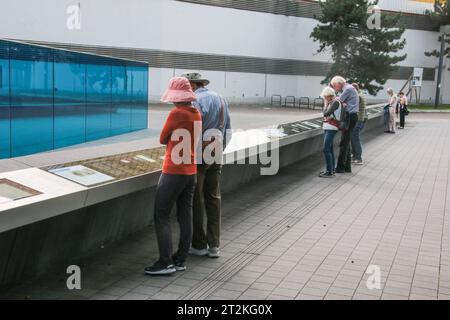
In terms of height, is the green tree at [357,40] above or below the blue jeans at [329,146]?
above

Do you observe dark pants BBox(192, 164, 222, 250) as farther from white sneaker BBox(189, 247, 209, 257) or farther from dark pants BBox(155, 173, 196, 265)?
dark pants BBox(155, 173, 196, 265)

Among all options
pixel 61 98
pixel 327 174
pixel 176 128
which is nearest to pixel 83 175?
pixel 176 128

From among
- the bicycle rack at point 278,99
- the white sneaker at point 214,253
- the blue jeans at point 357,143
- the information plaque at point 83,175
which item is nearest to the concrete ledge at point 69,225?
the information plaque at point 83,175

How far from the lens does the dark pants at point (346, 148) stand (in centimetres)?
1183

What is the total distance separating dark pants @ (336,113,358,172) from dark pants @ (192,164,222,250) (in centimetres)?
603

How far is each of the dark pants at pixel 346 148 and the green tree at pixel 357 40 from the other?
28686 millimetres

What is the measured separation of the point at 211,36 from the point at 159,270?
3252cm

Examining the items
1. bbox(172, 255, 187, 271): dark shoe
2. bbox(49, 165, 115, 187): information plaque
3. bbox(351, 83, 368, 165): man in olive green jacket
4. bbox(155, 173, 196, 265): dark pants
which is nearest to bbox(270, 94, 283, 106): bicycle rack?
bbox(351, 83, 368, 165): man in olive green jacket

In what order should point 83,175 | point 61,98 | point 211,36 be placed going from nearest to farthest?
1. point 83,175
2. point 61,98
3. point 211,36

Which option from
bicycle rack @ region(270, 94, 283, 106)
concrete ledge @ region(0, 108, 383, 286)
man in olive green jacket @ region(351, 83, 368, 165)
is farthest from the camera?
bicycle rack @ region(270, 94, 283, 106)

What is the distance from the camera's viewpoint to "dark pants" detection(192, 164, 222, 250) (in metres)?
6.22

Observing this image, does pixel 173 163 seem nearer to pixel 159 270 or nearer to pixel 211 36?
pixel 159 270

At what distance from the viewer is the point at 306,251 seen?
6.55 metres

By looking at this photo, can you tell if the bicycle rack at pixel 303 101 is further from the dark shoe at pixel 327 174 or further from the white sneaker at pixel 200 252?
the white sneaker at pixel 200 252
